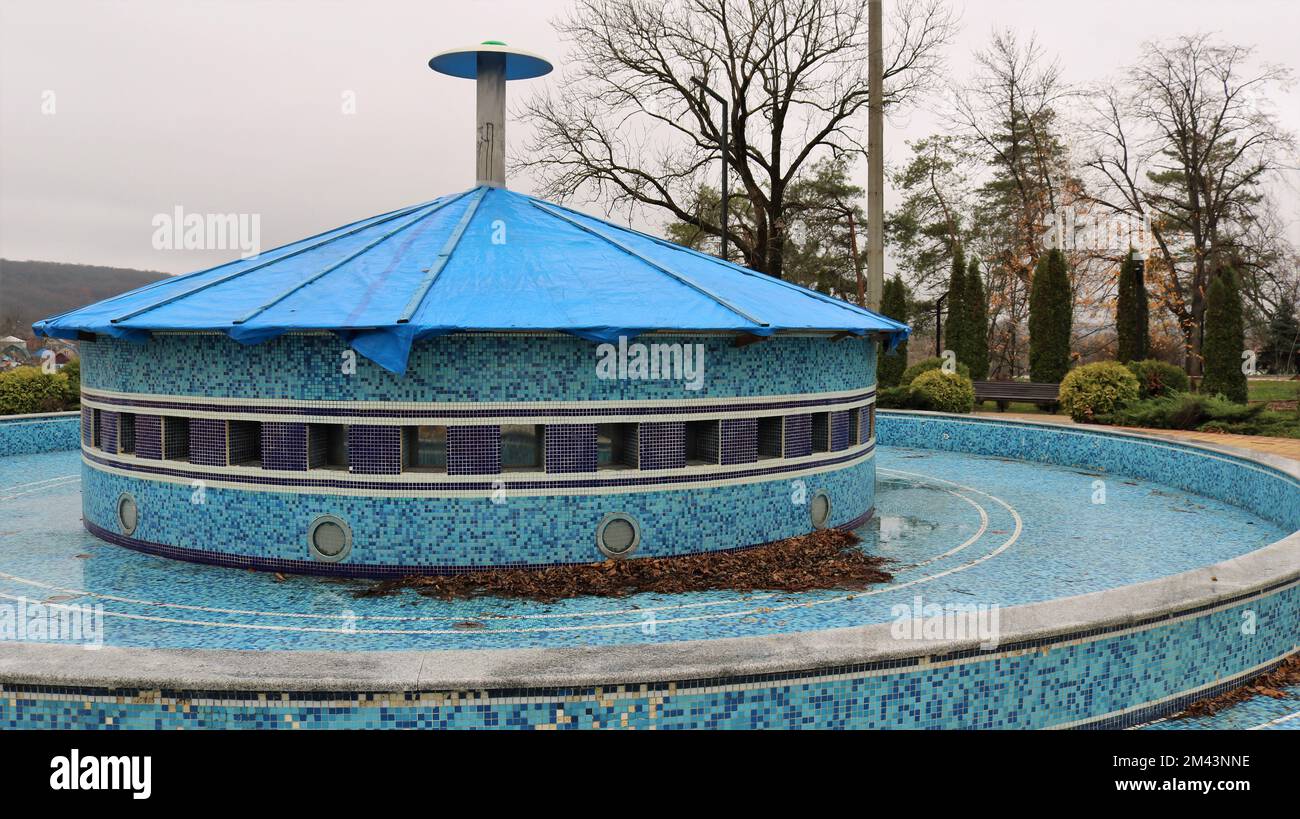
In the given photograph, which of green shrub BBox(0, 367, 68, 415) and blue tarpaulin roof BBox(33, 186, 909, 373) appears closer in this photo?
blue tarpaulin roof BBox(33, 186, 909, 373)

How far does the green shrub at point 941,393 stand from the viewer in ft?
86.9

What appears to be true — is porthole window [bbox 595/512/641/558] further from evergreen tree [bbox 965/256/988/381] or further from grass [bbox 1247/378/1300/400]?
grass [bbox 1247/378/1300/400]

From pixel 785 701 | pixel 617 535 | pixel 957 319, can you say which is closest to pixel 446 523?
pixel 617 535

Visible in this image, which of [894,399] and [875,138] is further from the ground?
[875,138]

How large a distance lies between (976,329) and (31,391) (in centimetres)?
3151

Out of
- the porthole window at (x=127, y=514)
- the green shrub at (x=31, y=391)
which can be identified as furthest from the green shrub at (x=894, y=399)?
the green shrub at (x=31, y=391)

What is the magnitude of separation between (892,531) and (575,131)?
79.3 feet

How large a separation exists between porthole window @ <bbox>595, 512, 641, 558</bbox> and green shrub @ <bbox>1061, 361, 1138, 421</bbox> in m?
18.3

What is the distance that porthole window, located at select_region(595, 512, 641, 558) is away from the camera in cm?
1130

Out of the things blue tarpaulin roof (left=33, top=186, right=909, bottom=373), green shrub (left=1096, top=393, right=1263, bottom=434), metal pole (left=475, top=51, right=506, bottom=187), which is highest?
metal pole (left=475, top=51, right=506, bottom=187)

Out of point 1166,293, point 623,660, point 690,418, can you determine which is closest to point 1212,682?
point 623,660

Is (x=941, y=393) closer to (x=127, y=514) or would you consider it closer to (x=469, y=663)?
(x=127, y=514)

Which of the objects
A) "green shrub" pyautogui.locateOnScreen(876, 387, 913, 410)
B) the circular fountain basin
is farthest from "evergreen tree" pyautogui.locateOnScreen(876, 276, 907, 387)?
the circular fountain basin

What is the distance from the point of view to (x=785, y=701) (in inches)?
242
